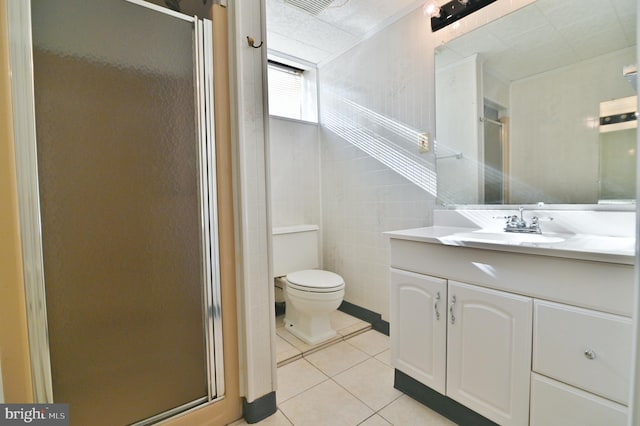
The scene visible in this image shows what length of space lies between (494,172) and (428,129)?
1.66 ft

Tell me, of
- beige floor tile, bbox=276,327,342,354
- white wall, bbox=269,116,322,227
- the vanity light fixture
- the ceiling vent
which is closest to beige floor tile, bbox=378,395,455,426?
beige floor tile, bbox=276,327,342,354

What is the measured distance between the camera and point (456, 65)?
1747mm

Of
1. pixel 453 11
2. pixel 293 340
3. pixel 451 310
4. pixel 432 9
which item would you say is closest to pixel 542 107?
pixel 453 11

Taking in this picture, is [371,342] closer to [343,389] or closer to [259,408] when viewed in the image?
[343,389]

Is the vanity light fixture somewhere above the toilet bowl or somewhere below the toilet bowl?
above

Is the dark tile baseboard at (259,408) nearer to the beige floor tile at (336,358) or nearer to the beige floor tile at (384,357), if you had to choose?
the beige floor tile at (336,358)

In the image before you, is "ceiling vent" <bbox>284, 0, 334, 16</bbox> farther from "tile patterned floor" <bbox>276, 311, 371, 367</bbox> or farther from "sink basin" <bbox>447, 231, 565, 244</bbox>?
"tile patterned floor" <bbox>276, 311, 371, 367</bbox>

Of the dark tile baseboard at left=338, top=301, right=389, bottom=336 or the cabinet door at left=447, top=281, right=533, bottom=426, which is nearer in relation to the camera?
A: the cabinet door at left=447, top=281, right=533, bottom=426

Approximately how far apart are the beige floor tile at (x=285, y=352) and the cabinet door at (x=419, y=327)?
0.70 metres

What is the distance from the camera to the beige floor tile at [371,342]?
198 cm

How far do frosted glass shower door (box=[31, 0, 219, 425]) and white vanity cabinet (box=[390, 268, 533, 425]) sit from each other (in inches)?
38.6

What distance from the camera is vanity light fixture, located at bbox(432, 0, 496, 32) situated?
1.61 m

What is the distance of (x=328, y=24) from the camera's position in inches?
82.4

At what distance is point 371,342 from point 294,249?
97 cm
